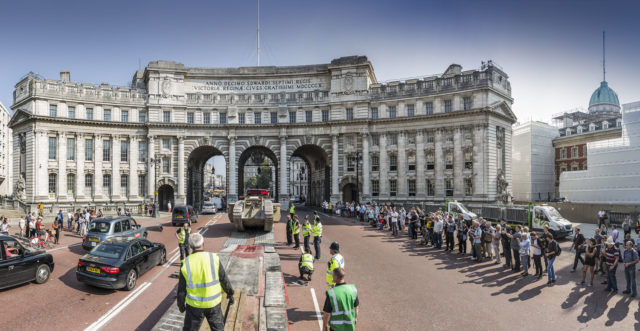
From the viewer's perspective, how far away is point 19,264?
33.0 feet

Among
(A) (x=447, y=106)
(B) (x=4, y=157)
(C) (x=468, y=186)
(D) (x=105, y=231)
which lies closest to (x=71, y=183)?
(D) (x=105, y=231)

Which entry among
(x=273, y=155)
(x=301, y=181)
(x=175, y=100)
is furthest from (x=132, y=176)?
(x=301, y=181)

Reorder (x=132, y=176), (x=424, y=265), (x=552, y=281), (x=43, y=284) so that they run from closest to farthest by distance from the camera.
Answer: (x=43, y=284) < (x=552, y=281) < (x=424, y=265) < (x=132, y=176)

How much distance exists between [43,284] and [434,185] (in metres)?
36.2

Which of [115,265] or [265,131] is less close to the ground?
[265,131]

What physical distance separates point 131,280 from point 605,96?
8950cm

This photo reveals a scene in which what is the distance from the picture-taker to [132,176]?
3978cm

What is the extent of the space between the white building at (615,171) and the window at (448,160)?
52.3ft

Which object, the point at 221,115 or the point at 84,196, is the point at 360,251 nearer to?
the point at 221,115

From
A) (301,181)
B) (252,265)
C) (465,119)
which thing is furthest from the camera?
(301,181)

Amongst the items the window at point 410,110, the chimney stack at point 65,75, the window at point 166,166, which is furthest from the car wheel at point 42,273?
the chimney stack at point 65,75

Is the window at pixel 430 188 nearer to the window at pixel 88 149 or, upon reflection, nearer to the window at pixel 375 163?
the window at pixel 375 163

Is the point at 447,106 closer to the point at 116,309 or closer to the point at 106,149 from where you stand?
the point at 116,309

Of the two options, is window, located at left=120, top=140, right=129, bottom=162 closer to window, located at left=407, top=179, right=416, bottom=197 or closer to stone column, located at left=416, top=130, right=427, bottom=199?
window, located at left=407, top=179, right=416, bottom=197
